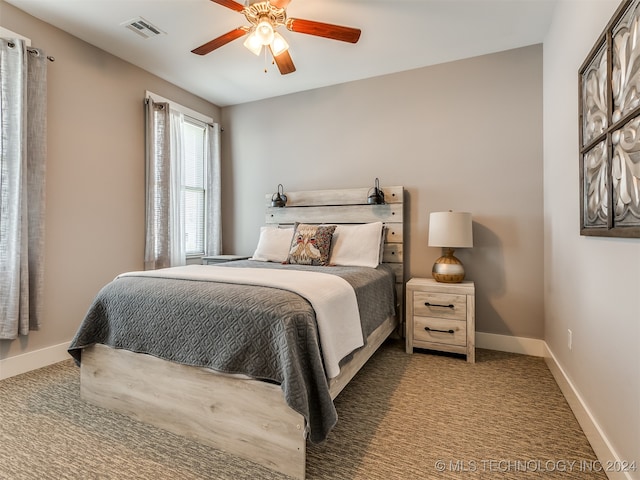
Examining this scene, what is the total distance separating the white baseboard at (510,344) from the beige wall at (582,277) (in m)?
0.23

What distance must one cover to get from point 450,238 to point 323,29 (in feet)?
6.03

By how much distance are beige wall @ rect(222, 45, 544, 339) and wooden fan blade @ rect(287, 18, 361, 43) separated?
4.61 ft

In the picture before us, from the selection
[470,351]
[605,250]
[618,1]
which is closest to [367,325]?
[470,351]

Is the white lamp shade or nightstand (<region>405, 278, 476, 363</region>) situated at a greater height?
the white lamp shade

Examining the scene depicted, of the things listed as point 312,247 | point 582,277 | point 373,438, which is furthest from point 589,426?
point 312,247

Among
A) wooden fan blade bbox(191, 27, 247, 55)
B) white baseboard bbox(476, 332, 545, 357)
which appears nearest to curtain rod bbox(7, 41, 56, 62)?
wooden fan blade bbox(191, 27, 247, 55)

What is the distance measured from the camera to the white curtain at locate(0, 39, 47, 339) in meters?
2.31

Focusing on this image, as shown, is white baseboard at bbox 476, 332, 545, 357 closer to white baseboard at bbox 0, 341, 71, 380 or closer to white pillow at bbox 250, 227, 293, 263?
white pillow at bbox 250, 227, 293, 263

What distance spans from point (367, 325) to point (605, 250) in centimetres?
130

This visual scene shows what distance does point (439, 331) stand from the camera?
2723mm

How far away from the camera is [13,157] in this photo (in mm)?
2342

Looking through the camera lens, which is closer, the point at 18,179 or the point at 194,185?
the point at 18,179

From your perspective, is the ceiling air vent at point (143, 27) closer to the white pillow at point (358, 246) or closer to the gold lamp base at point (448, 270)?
the white pillow at point (358, 246)

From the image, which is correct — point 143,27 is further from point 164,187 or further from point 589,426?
point 589,426
